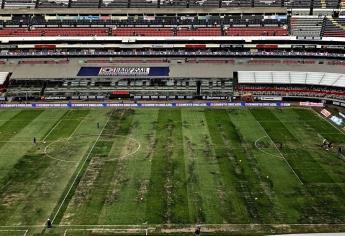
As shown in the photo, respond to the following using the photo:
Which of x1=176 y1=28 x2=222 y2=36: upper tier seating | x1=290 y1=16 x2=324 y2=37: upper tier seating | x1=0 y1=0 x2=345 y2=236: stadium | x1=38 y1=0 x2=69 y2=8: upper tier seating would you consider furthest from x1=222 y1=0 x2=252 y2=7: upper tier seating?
x1=38 y1=0 x2=69 y2=8: upper tier seating

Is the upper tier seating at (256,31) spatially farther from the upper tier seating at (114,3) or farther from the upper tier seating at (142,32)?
the upper tier seating at (114,3)

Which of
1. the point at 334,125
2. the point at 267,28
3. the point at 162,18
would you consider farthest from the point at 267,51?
the point at 334,125

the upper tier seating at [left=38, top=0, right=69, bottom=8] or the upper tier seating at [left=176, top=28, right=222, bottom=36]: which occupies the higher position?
the upper tier seating at [left=38, top=0, right=69, bottom=8]

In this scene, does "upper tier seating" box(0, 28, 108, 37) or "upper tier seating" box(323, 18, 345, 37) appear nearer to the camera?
"upper tier seating" box(323, 18, 345, 37)

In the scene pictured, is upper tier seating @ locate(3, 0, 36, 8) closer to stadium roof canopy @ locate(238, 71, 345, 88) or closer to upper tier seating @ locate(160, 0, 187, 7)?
upper tier seating @ locate(160, 0, 187, 7)

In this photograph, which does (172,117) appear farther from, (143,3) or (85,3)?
(85,3)

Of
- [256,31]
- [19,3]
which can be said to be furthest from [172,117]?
[19,3]

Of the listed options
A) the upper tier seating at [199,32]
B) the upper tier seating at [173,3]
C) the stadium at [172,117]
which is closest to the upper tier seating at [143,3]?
the stadium at [172,117]
